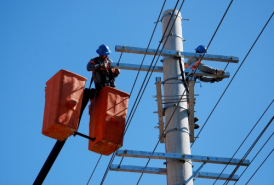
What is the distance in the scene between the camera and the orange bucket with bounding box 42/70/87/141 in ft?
32.9

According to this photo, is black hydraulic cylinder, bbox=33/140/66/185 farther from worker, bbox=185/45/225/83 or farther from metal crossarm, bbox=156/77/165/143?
worker, bbox=185/45/225/83

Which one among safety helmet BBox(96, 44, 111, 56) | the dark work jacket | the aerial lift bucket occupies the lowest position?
the aerial lift bucket

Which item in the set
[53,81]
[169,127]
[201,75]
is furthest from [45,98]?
[201,75]

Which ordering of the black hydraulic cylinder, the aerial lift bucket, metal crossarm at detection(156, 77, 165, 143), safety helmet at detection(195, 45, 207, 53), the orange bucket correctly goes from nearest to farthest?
the orange bucket, the aerial lift bucket, metal crossarm at detection(156, 77, 165, 143), the black hydraulic cylinder, safety helmet at detection(195, 45, 207, 53)

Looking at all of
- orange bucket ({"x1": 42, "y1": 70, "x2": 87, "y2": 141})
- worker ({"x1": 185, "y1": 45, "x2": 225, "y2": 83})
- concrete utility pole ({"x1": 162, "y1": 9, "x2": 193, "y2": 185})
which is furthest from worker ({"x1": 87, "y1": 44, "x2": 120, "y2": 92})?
worker ({"x1": 185, "y1": 45, "x2": 225, "y2": 83})

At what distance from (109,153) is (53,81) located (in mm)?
1624

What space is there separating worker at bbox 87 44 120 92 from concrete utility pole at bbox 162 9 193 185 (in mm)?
1015

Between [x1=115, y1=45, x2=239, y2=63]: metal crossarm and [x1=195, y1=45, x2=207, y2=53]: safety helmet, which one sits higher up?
[x1=195, y1=45, x2=207, y2=53]: safety helmet

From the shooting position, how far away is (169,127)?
10586mm

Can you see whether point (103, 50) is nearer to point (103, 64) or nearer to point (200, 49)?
point (103, 64)

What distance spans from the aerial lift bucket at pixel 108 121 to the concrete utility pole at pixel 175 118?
0.81 meters

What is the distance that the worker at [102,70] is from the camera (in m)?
11.2

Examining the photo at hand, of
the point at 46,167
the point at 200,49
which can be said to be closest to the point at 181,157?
the point at 46,167

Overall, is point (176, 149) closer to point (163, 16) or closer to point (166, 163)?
point (166, 163)
